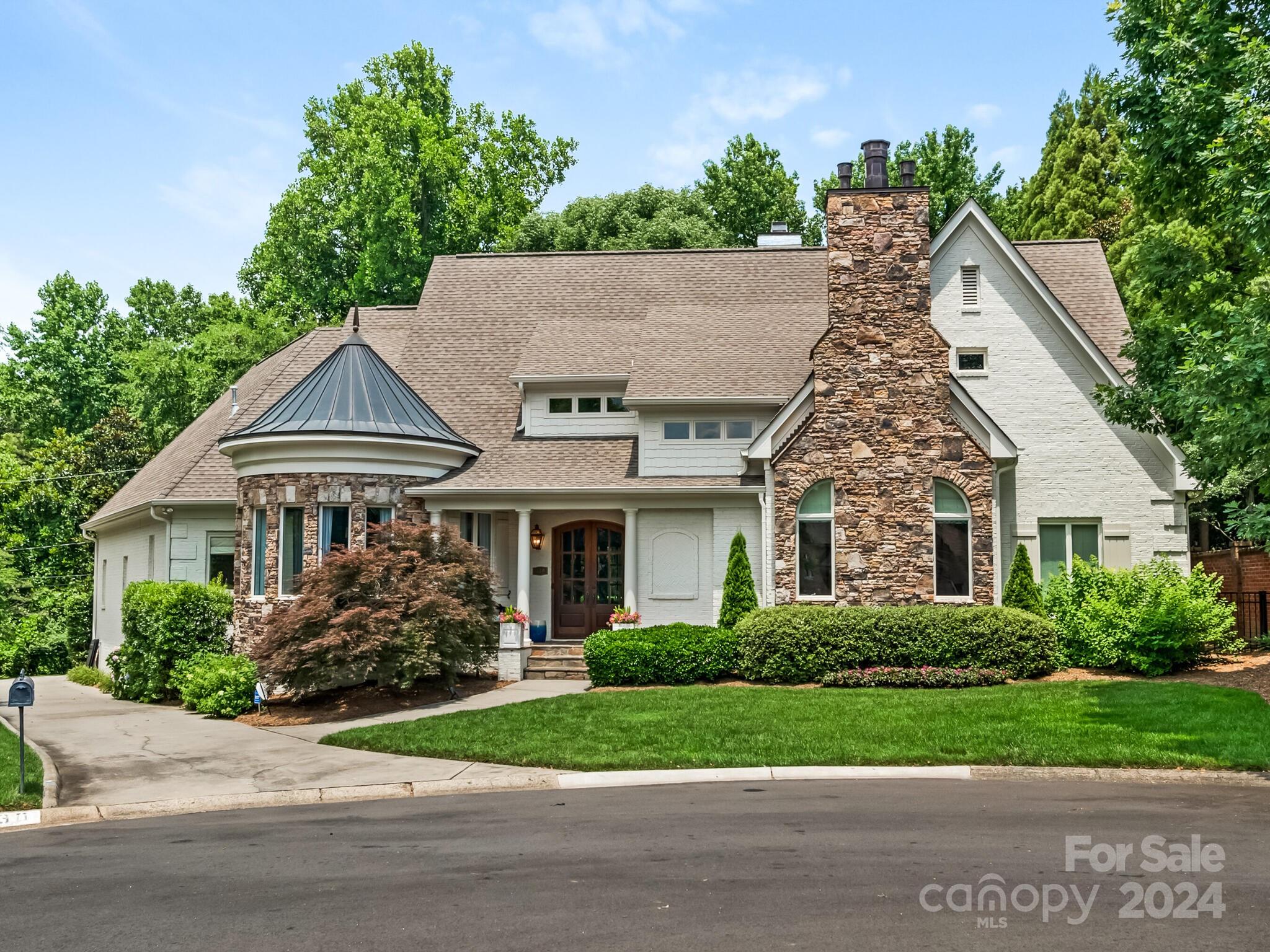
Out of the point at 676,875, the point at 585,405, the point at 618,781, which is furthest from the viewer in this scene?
the point at 585,405

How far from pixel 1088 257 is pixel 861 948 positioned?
23.0 meters

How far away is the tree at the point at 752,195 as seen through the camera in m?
46.6

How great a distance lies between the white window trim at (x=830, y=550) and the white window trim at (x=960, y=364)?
429 cm

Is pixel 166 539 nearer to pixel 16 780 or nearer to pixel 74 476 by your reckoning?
pixel 16 780

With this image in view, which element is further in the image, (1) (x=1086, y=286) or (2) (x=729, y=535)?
(1) (x=1086, y=286)

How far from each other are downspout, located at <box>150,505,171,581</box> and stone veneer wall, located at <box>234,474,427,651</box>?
3.46 meters

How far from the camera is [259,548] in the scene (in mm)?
20047

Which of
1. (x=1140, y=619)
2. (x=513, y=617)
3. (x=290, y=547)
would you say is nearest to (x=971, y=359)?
(x=1140, y=619)

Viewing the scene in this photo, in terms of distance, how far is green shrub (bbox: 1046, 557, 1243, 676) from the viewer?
700 inches

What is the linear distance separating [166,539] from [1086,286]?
69.1 feet

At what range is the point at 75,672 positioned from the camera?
26.8 m

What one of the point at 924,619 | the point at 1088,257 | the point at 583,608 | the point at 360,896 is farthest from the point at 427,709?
the point at 1088,257

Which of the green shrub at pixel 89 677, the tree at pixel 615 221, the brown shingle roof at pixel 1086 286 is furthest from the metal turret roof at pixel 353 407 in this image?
the tree at pixel 615 221

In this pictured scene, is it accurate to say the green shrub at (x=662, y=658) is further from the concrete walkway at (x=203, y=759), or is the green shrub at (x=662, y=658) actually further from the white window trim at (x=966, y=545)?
the white window trim at (x=966, y=545)
